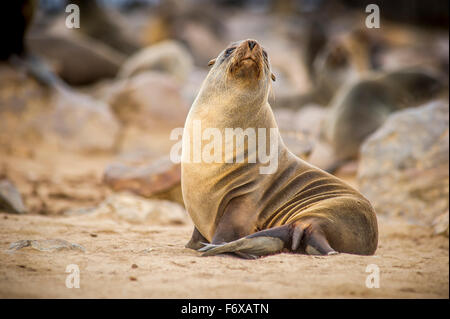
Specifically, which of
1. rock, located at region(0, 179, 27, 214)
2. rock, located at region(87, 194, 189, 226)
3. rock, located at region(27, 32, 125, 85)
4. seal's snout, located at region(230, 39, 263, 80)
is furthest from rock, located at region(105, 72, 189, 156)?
seal's snout, located at region(230, 39, 263, 80)

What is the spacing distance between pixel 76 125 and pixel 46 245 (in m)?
5.67

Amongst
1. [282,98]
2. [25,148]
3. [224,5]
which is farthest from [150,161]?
[224,5]

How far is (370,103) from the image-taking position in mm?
7820

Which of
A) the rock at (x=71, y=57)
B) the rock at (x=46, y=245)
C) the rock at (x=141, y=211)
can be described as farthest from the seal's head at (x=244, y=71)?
A: the rock at (x=71, y=57)

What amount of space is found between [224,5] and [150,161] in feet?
80.1

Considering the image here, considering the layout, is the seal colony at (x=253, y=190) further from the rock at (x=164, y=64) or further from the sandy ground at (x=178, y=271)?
the rock at (x=164, y=64)

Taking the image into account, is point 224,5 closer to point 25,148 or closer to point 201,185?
point 25,148

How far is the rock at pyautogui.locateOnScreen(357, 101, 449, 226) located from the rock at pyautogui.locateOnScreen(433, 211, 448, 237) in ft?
0.52

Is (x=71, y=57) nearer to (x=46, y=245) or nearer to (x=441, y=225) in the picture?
(x=441, y=225)

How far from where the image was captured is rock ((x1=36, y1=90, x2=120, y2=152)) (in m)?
8.12

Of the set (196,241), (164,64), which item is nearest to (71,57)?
(164,64)

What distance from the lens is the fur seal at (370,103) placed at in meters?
7.75

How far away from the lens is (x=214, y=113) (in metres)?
3.26

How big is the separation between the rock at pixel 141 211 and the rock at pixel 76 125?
3.23m
